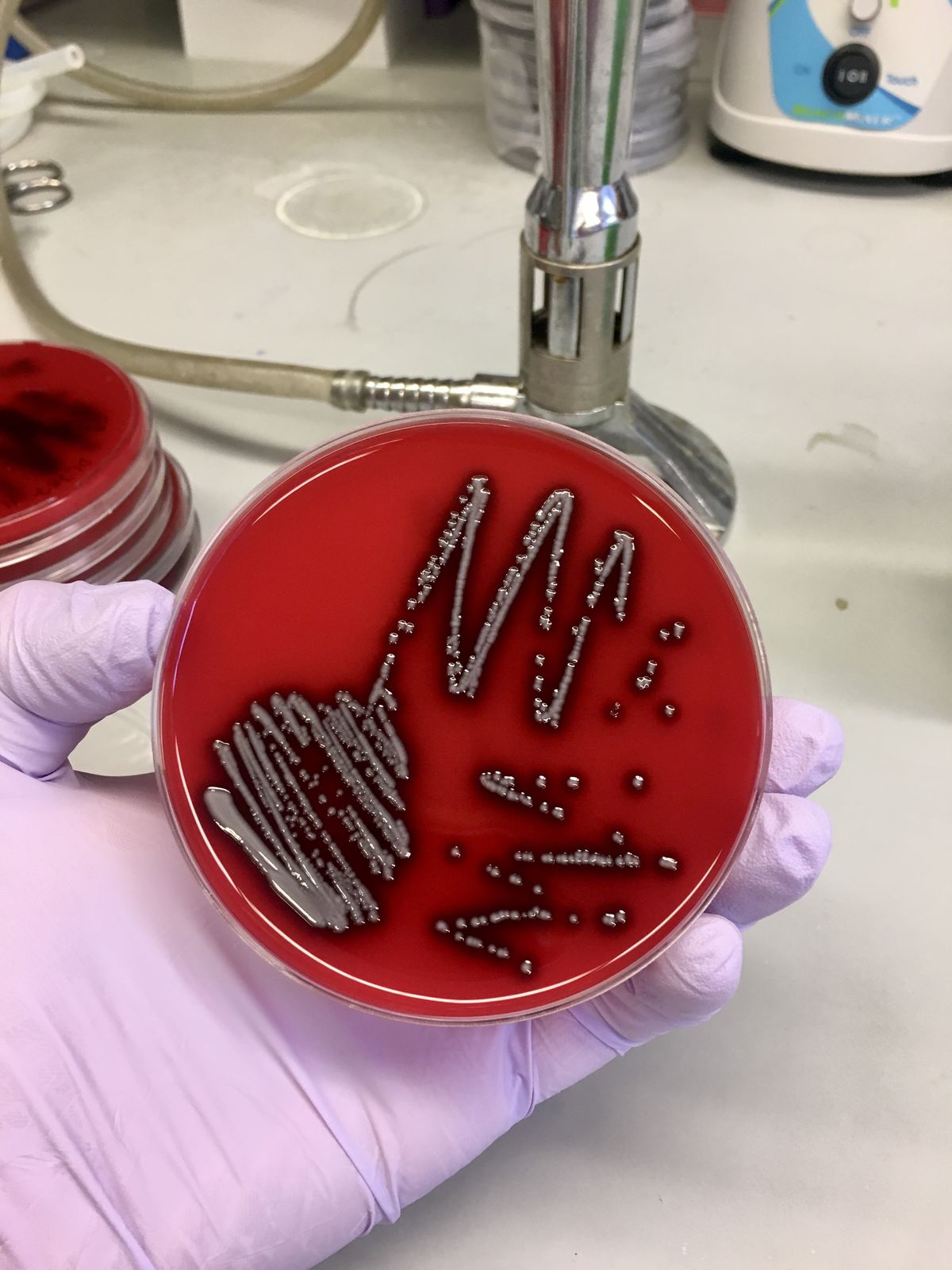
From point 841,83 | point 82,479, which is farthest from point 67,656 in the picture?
point 841,83

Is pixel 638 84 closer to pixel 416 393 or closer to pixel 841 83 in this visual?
pixel 841 83

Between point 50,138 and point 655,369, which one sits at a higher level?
point 50,138

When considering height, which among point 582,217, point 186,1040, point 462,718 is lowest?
point 186,1040

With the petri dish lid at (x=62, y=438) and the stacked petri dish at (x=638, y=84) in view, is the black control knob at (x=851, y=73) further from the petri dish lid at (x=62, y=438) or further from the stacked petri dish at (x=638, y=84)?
the petri dish lid at (x=62, y=438)

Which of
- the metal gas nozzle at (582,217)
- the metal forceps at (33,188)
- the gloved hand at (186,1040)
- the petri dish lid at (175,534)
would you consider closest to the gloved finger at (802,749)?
the gloved hand at (186,1040)

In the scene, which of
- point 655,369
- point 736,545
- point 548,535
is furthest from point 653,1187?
point 655,369

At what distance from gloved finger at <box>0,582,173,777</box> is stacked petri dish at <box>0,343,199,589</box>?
0.10 meters

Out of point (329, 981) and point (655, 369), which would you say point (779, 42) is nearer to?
point (655, 369)

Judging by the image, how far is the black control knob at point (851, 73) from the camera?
34.9 inches

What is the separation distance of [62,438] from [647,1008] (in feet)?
1.63

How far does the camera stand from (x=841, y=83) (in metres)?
0.90

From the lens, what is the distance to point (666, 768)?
398 millimetres

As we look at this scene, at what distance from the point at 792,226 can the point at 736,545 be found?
1.55 feet

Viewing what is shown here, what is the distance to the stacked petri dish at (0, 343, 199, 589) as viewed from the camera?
571mm
